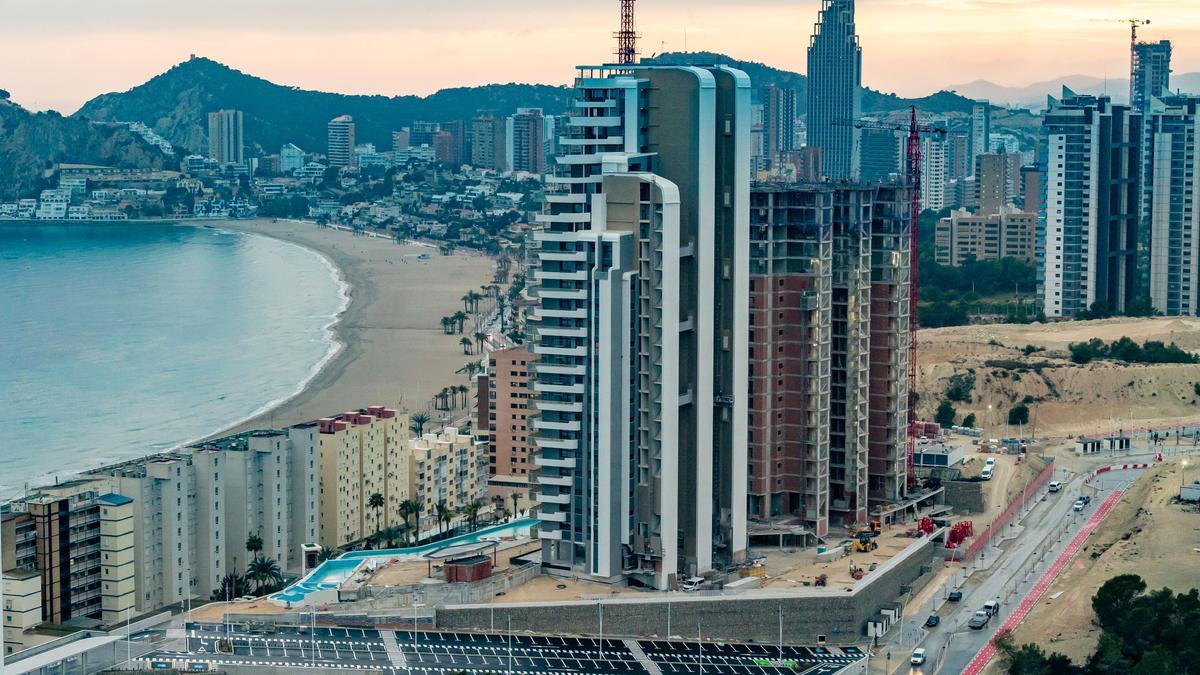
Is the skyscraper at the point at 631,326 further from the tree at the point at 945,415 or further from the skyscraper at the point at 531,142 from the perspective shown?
the skyscraper at the point at 531,142

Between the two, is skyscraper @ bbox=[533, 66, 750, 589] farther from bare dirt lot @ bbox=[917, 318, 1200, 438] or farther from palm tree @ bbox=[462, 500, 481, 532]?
bare dirt lot @ bbox=[917, 318, 1200, 438]

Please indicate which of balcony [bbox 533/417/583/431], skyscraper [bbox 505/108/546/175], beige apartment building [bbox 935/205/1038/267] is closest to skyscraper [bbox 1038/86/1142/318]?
beige apartment building [bbox 935/205/1038/267]

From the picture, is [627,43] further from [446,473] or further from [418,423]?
[418,423]

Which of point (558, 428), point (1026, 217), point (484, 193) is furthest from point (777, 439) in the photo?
point (484, 193)

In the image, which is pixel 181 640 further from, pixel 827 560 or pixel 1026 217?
pixel 1026 217

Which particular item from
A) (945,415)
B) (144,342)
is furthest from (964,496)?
(144,342)

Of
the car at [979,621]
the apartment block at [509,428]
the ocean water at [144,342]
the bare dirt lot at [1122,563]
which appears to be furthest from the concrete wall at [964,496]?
the ocean water at [144,342]

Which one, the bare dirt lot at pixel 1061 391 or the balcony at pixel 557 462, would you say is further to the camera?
the bare dirt lot at pixel 1061 391
